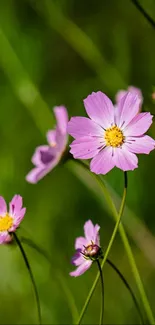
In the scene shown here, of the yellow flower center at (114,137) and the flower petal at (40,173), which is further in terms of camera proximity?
the flower petal at (40,173)

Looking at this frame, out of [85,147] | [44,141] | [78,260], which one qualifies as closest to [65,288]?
[78,260]

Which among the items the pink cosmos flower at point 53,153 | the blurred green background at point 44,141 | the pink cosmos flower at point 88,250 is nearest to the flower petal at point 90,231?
the pink cosmos flower at point 88,250

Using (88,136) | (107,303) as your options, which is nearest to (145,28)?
(107,303)

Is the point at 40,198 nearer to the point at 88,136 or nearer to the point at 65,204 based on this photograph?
the point at 65,204

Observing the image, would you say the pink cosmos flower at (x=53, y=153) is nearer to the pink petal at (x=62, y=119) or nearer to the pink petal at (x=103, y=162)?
the pink petal at (x=62, y=119)

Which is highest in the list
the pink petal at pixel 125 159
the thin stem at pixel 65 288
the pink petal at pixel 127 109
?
the pink petal at pixel 127 109

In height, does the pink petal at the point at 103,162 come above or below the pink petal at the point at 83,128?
below

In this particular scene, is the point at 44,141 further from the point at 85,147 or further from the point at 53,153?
the point at 85,147

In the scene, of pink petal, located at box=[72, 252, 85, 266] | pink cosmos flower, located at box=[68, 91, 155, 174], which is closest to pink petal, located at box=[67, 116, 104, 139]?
pink cosmos flower, located at box=[68, 91, 155, 174]
